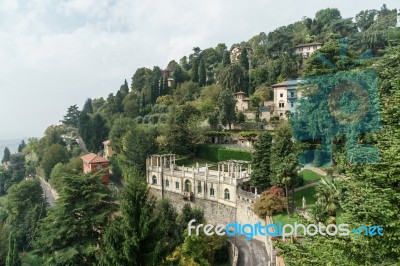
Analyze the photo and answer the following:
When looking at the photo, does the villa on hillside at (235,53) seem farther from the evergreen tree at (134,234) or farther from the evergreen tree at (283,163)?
the evergreen tree at (134,234)

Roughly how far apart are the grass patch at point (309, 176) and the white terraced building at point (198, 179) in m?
5.53

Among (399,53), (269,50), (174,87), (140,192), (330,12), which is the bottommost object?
(140,192)

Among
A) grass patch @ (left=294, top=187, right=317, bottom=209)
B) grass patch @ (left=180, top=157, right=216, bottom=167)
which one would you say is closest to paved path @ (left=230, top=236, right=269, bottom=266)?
grass patch @ (left=294, top=187, right=317, bottom=209)

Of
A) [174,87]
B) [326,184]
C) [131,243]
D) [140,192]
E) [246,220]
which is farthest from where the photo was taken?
[174,87]

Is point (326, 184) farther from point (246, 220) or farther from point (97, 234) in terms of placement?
point (97, 234)

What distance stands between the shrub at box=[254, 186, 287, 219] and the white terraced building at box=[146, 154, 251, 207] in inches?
229

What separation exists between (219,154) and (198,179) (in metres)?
9.65

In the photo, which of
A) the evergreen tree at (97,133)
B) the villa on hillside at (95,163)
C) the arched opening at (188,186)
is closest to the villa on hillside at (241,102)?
the villa on hillside at (95,163)

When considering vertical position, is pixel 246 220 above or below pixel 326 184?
below

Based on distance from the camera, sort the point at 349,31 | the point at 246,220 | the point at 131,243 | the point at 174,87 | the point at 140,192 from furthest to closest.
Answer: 1. the point at 174,87
2. the point at 349,31
3. the point at 246,220
4. the point at 140,192
5. the point at 131,243

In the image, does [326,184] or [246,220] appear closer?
[326,184]

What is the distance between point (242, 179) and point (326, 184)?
1375 cm

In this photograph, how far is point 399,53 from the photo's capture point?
10344mm

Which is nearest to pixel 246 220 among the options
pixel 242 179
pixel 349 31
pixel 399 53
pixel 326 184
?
pixel 242 179
